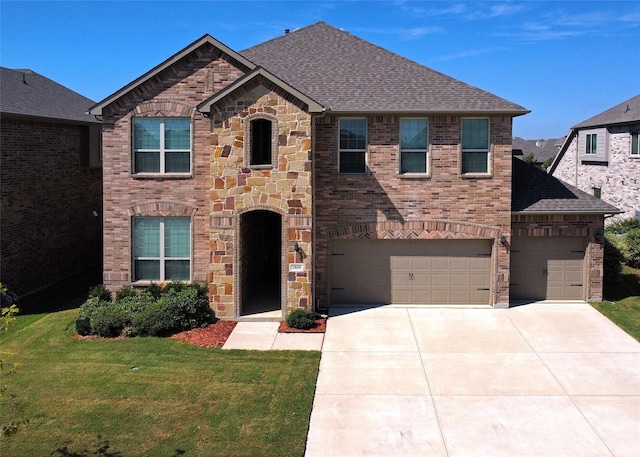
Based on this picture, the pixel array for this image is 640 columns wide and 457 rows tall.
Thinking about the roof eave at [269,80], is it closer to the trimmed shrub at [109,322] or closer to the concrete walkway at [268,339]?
the trimmed shrub at [109,322]

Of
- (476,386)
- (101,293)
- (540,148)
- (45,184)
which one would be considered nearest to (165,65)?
(101,293)

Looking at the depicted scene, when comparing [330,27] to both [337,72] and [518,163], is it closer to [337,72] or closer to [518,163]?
[337,72]

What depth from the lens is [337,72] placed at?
64.6ft

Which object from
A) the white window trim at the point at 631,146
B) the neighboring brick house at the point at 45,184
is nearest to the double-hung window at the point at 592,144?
the white window trim at the point at 631,146

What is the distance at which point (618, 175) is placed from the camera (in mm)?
30391

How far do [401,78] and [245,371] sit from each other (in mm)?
10899

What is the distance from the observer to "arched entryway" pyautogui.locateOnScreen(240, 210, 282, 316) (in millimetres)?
17781

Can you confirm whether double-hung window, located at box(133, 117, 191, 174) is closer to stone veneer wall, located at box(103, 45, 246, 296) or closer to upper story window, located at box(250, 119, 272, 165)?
stone veneer wall, located at box(103, 45, 246, 296)

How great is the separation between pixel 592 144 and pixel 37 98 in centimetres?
2766

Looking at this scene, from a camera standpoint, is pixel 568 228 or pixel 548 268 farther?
pixel 548 268

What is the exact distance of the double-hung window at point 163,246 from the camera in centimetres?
1758

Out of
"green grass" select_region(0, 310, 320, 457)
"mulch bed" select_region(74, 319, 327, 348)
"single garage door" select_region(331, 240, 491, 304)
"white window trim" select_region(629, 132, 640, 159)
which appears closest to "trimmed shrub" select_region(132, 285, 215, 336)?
"mulch bed" select_region(74, 319, 327, 348)

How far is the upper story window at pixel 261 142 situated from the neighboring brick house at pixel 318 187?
5cm

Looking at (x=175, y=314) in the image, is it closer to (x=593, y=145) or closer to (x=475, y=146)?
(x=475, y=146)
